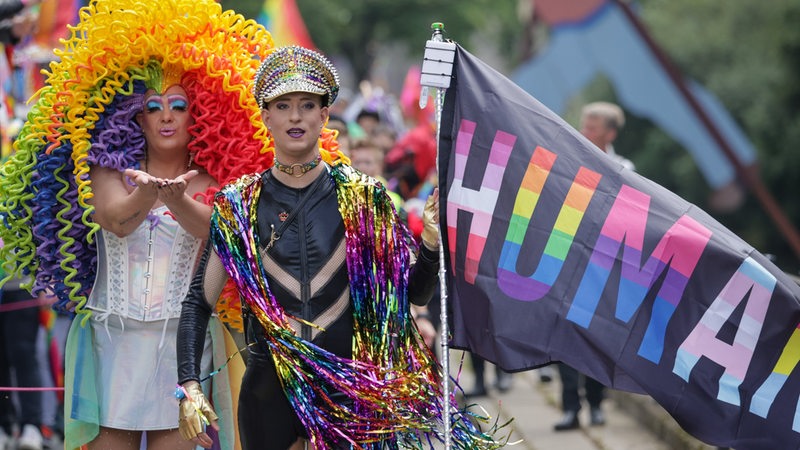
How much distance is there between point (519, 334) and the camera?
14.4 feet

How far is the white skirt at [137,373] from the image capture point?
510 centimetres

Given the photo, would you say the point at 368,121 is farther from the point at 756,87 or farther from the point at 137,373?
the point at 756,87

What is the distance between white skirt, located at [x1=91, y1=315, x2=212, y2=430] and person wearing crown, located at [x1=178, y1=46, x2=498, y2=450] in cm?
81

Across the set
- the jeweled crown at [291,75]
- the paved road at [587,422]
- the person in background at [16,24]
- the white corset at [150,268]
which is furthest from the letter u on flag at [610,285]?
the person in background at [16,24]

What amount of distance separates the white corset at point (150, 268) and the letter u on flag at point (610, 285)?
124 centimetres

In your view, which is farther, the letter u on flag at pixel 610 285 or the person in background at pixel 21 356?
the person in background at pixel 21 356

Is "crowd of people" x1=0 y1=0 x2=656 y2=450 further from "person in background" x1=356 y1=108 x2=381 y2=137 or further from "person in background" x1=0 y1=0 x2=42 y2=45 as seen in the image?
"person in background" x1=356 y1=108 x2=381 y2=137

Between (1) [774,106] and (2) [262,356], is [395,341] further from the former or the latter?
(1) [774,106]

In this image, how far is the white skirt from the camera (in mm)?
5098

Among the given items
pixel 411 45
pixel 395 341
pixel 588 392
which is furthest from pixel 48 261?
pixel 411 45

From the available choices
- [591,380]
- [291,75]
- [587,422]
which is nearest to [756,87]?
[587,422]

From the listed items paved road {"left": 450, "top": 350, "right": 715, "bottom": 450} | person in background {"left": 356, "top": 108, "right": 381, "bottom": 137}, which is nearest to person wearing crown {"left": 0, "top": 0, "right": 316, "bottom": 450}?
paved road {"left": 450, "top": 350, "right": 715, "bottom": 450}

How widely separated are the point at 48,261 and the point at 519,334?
78.4 inches

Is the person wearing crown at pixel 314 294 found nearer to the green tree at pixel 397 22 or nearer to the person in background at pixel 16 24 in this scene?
the person in background at pixel 16 24
